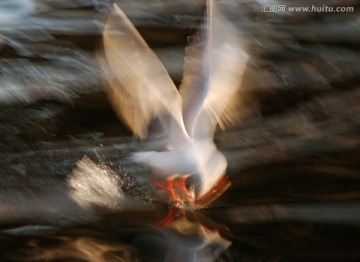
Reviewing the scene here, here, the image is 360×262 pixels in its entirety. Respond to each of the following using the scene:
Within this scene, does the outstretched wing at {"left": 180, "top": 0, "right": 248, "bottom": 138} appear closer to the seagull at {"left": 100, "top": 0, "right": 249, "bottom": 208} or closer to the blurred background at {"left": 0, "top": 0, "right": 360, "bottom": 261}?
the seagull at {"left": 100, "top": 0, "right": 249, "bottom": 208}

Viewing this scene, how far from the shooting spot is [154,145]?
1.67 meters

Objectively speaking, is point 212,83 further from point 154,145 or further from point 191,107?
point 154,145

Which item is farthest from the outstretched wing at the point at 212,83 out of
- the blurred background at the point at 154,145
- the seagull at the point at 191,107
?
the blurred background at the point at 154,145

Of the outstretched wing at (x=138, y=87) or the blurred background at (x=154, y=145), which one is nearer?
the blurred background at (x=154, y=145)

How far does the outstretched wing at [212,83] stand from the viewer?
1.61m

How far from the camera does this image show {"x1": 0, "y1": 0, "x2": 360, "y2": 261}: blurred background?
1.38 meters

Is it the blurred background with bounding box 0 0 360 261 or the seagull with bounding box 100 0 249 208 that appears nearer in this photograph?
the blurred background with bounding box 0 0 360 261

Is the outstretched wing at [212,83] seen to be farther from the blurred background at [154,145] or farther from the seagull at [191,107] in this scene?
the blurred background at [154,145]

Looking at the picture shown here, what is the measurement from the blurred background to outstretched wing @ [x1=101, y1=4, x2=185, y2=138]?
45 mm

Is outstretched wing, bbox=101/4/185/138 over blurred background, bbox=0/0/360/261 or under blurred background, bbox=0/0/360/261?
over

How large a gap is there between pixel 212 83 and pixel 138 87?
0.19m

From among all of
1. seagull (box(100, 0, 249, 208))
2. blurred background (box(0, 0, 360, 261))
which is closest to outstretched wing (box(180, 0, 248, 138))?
seagull (box(100, 0, 249, 208))

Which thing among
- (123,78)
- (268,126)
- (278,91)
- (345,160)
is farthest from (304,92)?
(123,78)

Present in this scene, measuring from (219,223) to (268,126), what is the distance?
0.49 meters
